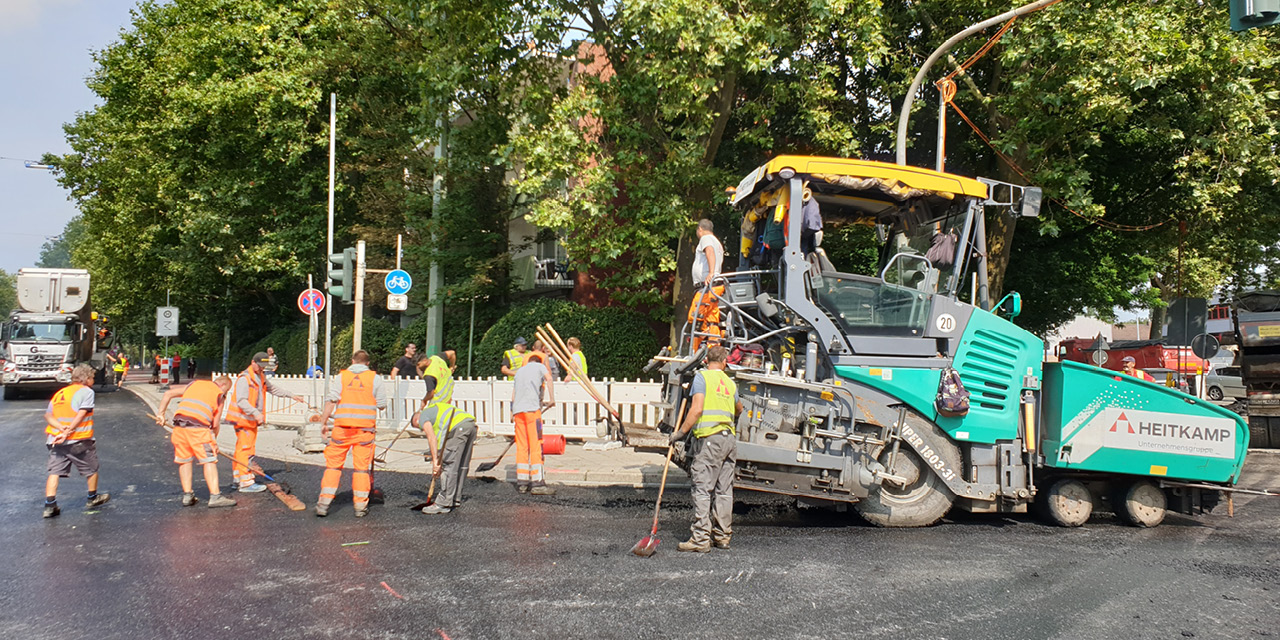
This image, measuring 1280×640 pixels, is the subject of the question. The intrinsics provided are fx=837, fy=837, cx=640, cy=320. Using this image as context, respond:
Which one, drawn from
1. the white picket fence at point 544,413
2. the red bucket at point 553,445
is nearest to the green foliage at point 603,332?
the white picket fence at point 544,413

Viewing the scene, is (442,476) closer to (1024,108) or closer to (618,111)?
(618,111)

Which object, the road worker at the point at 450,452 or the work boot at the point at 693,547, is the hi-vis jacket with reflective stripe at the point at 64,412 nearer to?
the road worker at the point at 450,452

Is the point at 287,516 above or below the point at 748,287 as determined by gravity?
below

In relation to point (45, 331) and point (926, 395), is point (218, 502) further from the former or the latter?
point (45, 331)

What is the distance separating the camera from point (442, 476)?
27.2 ft

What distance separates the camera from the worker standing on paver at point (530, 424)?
9.39m

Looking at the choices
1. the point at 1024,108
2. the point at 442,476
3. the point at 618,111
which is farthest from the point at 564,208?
the point at 1024,108

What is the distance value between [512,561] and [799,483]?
98.0 inches

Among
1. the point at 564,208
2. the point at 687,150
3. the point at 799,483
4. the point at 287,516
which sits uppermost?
the point at 687,150

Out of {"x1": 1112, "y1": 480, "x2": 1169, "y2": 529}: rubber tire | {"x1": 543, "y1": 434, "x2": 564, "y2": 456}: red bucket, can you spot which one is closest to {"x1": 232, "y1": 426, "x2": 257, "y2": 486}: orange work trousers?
{"x1": 543, "y1": 434, "x2": 564, "y2": 456}: red bucket

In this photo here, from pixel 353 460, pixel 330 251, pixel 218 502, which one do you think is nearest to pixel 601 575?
pixel 353 460

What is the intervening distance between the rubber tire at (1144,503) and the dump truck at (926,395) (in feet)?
0.04

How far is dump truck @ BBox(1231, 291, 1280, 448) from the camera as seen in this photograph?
45.7 feet

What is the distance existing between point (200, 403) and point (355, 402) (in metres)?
1.88
